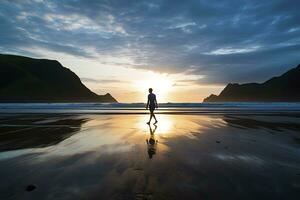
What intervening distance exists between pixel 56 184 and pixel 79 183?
41cm

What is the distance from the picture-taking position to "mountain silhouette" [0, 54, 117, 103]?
11312 cm

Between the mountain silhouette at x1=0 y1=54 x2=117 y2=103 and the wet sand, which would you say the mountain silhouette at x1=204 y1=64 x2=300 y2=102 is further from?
the wet sand

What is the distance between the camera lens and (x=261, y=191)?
3592 mm

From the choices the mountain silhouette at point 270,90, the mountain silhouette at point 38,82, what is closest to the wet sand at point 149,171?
the mountain silhouette at point 38,82

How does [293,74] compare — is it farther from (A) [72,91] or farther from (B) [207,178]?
(B) [207,178]

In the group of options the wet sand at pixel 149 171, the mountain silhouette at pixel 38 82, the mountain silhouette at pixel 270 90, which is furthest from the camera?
the mountain silhouette at pixel 270 90

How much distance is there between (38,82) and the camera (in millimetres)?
127938

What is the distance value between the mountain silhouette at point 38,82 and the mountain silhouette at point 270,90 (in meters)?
115

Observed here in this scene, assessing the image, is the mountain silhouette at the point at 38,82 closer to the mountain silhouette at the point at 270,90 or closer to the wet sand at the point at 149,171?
the mountain silhouette at the point at 270,90

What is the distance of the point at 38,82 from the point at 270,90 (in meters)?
163

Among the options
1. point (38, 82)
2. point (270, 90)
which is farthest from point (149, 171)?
point (270, 90)

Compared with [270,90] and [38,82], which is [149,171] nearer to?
[38,82]

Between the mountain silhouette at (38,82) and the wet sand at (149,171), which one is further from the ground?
the mountain silhouette at (38,82)

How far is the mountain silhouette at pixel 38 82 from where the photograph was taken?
113125 millimetres
